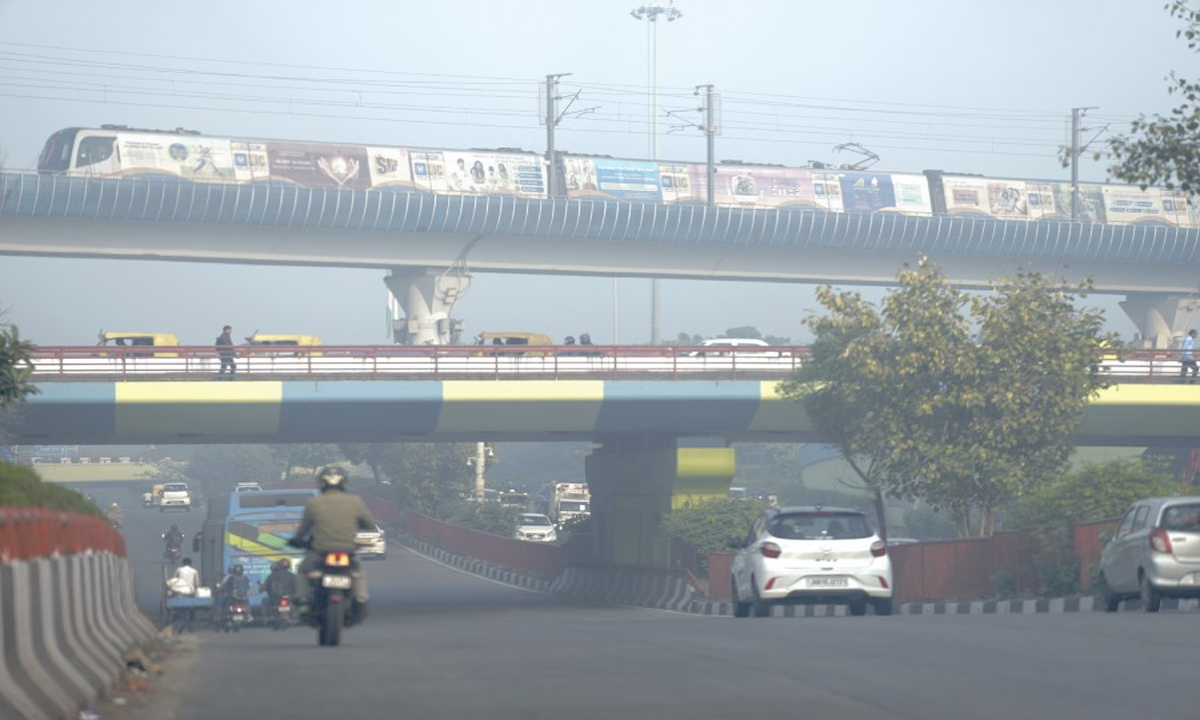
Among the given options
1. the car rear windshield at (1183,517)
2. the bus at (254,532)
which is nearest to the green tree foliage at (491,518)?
the bus at (254,532)

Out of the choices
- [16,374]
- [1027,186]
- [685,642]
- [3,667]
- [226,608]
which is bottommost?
[226,608]

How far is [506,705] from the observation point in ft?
29.9

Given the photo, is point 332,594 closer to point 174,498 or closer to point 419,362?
point 419,362

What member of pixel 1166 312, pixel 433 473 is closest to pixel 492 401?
pixel 433 473

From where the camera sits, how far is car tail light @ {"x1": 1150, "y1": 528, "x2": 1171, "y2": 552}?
751 inches

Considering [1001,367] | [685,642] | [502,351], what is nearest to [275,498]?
[502,351]

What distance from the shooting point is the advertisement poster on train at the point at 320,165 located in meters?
55.9

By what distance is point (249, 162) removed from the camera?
55.6m

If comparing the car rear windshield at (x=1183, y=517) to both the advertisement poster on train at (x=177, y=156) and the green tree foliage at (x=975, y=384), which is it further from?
the advertisement poster on train at (x=177, y=156)

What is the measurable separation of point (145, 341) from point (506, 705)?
141ft

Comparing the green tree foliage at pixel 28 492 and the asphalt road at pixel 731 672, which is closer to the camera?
Answer: the asphalt road at pixel 731 672

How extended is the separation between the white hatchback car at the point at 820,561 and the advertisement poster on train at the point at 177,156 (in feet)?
121

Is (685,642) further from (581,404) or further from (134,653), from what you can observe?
(581,404)

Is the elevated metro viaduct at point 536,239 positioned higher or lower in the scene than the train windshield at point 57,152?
lower
